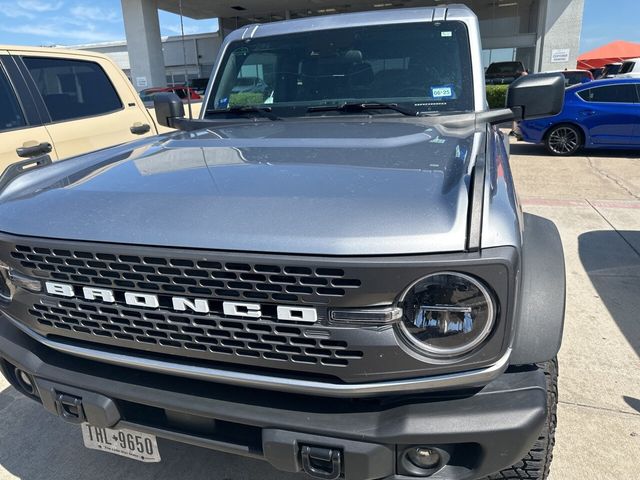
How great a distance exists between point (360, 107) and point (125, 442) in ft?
6.69

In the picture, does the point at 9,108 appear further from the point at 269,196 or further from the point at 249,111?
the point at 269,196

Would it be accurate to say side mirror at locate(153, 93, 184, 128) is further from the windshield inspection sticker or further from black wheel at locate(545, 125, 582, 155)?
black wheel at locate(545, 125, 582, 155)

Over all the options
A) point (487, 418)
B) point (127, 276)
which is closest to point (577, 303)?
point (487, 418)

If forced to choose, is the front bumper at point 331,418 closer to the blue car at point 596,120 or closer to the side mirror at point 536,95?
the side mirror at point 536,95

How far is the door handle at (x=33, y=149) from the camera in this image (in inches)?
153

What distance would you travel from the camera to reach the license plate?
192cm

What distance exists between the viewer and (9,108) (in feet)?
13.4

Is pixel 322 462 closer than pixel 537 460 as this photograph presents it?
Yes

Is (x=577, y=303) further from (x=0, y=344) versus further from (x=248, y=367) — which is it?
(x=0, y=344)

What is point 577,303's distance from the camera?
4027mm

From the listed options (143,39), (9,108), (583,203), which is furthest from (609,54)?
(9,108)

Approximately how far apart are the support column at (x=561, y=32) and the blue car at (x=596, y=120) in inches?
509

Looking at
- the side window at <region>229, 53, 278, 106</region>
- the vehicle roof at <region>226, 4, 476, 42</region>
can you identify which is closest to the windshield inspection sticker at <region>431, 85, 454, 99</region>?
the vehicle roof at <region>226, 4, 476, 42</region>

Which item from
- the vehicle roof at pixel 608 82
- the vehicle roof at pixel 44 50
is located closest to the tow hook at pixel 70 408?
the vehicle roof at pixel 44 50
